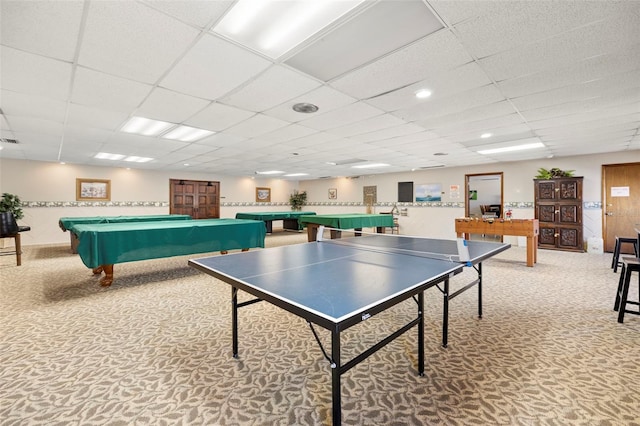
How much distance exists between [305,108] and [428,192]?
7566 millimetres

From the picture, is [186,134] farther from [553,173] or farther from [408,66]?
[553,173]

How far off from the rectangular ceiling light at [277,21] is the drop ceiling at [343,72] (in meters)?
0.06

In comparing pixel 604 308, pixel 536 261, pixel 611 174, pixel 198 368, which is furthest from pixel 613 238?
pixel 198 368

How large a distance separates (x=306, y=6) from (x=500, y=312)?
344 centimetres

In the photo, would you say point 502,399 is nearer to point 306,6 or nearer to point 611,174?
point 306,6

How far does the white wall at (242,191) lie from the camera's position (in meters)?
7.06

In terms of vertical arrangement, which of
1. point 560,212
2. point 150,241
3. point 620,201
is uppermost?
point 620,201

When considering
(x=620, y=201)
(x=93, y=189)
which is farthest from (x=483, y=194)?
(x=93, y=189)

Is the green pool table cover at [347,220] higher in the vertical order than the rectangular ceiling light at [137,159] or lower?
lower

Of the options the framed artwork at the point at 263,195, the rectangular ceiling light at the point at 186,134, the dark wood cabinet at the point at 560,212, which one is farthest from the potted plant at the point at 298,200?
the dark wood cabinet at the point at 560,212

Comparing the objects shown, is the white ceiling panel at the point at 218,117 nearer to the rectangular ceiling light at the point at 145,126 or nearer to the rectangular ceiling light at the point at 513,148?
the rectangular ceiling light at the point at 145,126

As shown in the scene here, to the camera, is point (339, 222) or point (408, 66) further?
point (339, 222)

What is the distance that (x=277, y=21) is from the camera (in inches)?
74.2

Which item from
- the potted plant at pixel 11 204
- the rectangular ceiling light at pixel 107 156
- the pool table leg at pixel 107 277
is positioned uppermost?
the rectangular ceiling light at pixel 107 156
